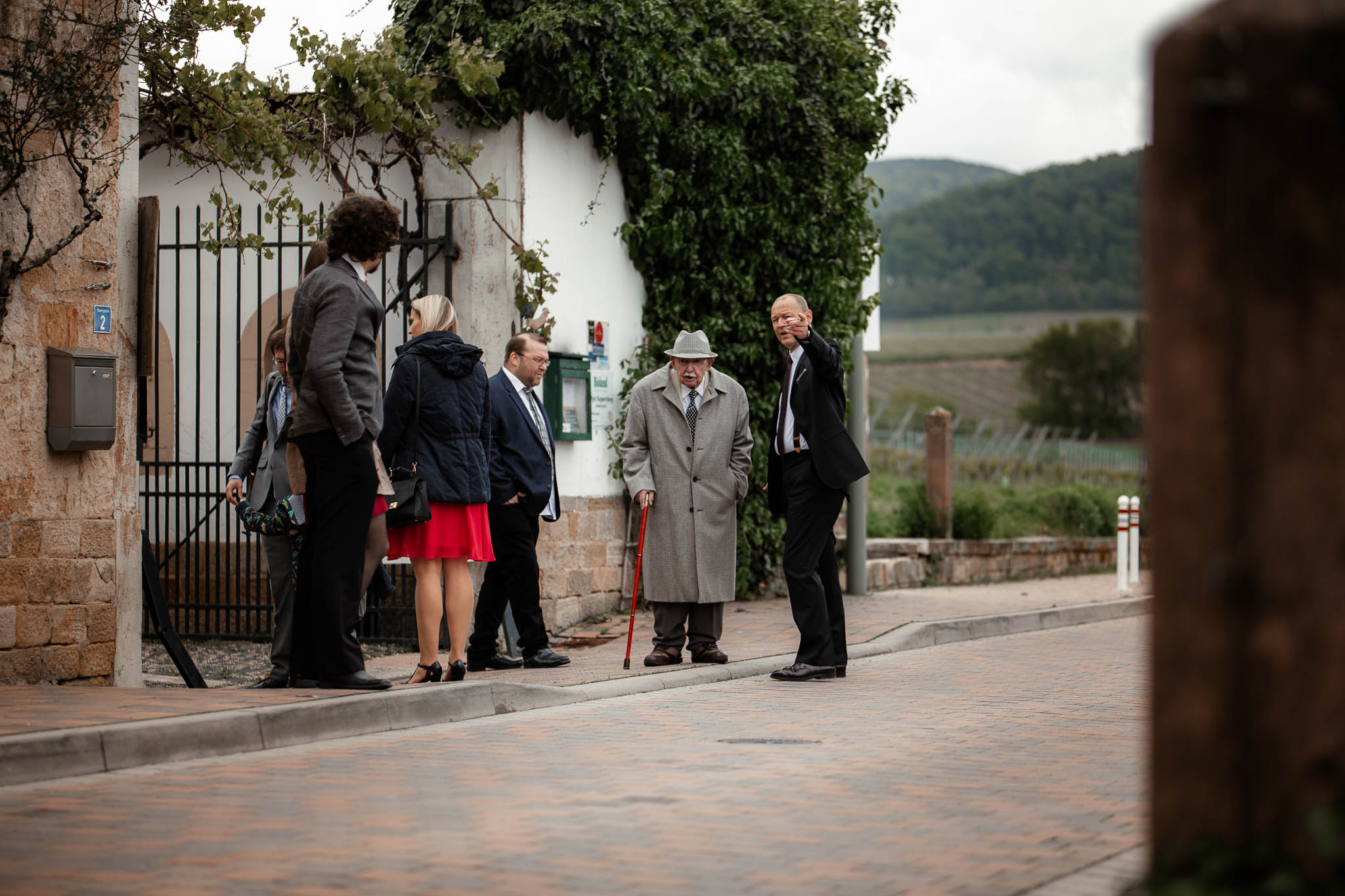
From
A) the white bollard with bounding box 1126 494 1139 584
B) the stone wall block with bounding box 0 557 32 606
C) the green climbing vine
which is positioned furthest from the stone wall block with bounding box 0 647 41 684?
the white bollard with bounding box 1126 494 1139 584

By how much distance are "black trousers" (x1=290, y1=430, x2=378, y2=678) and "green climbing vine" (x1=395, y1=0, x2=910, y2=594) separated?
4.90 meters

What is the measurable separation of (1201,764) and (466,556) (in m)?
5.98

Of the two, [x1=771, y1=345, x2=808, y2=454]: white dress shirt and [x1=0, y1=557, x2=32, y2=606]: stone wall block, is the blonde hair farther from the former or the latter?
[x1=0, y1=557, x2=32, y2=606]: stone wall block

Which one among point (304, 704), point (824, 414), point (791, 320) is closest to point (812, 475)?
point (824, 414)

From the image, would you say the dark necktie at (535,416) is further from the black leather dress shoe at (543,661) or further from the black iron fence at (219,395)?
the black iron fence at (219,395)

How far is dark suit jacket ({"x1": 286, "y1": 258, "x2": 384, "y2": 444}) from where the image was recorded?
288 inches

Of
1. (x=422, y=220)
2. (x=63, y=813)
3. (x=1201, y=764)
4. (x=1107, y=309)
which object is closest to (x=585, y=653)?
(x=422, y=220)

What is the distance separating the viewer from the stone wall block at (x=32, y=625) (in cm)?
793

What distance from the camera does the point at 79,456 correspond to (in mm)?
8227

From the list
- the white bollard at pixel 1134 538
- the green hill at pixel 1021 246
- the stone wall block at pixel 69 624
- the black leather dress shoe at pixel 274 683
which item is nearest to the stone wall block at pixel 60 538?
the stone wall block at pixel 69 624

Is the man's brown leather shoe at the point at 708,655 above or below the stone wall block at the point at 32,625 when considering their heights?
below

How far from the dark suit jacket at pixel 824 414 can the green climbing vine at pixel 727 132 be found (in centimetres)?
373

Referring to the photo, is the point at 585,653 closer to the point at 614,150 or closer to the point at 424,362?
the point at 424,362

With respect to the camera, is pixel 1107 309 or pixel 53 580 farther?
pixel 1107 309
